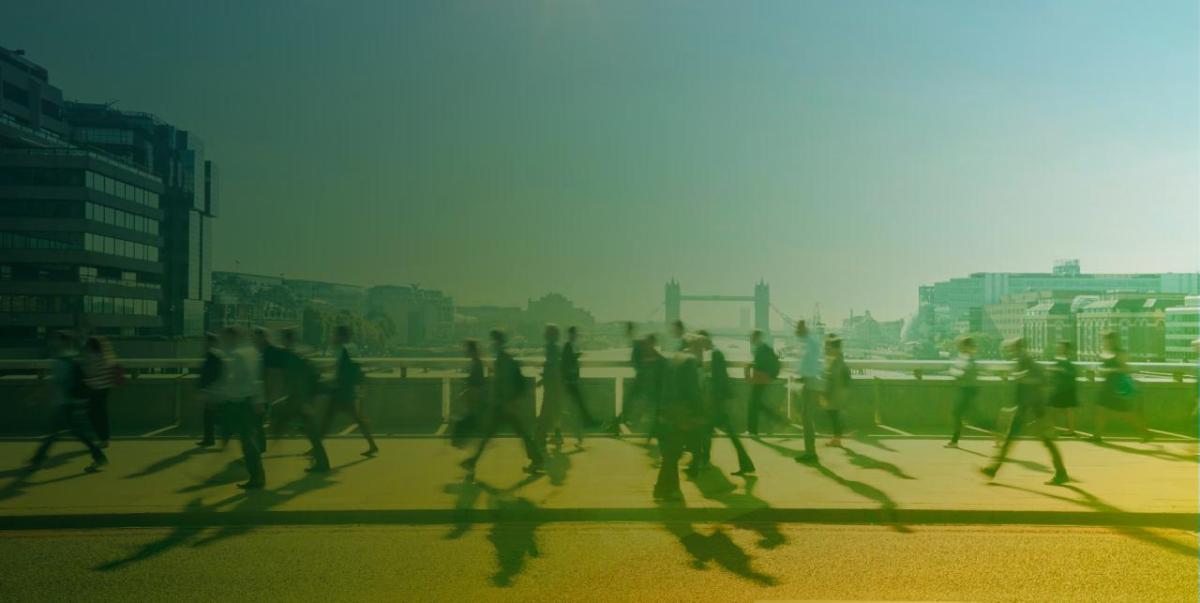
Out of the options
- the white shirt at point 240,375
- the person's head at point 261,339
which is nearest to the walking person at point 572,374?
the person's head at point 261,339

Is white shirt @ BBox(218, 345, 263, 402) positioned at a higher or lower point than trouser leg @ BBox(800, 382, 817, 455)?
higher

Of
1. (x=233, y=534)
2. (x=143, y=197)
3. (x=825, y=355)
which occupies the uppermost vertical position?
(x=143, y=197)

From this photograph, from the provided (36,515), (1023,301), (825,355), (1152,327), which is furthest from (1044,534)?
(1023,301)

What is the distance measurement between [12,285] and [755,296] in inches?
2449

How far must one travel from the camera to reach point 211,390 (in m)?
8.98

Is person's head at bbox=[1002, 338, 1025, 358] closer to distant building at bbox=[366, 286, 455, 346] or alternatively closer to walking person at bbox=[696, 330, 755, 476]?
walking person at bbox=[696, 330, 755, 476]

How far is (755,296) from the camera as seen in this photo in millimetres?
87125

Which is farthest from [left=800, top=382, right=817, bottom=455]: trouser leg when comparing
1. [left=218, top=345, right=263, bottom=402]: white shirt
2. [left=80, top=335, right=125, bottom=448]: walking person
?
[left=80, top=335, right=125, bottom=448]: walking person

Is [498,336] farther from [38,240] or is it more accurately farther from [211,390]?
[38,240]

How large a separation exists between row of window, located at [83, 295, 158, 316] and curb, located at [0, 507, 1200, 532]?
5970cm

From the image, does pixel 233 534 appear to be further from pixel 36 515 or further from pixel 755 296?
pixel 755 296

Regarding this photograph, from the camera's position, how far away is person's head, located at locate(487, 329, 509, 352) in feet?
32.9

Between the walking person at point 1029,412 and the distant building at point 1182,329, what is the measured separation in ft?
27.2

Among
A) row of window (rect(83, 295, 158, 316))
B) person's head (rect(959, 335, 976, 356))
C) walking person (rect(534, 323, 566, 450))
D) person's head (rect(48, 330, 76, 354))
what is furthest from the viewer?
row of window (rect(83, 295, 158, 316))
